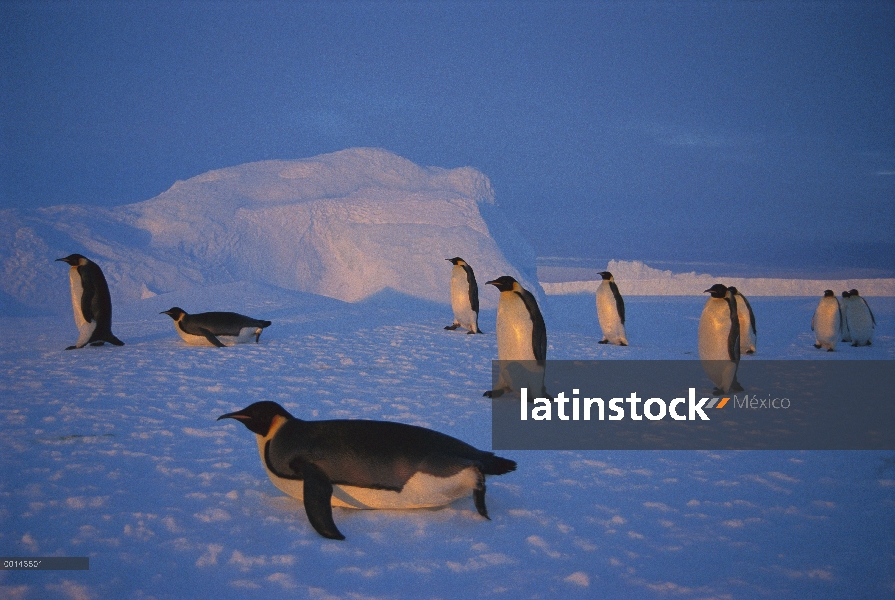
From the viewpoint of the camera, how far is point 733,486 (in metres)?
3.43

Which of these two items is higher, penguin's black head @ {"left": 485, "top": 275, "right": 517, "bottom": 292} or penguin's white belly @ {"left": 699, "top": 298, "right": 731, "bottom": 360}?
penguin's black head @ {"left": 485, "top": 275, "right": 517, "bottom": 292}

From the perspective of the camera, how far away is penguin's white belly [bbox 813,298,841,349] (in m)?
10.1

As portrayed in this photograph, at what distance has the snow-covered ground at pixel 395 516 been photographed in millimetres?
2312

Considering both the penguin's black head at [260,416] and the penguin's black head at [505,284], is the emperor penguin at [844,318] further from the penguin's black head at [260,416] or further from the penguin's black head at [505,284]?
the penguin's black head at [260,416]

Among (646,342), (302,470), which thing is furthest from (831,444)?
(646,342)

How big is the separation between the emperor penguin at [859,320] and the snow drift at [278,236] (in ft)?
26.4

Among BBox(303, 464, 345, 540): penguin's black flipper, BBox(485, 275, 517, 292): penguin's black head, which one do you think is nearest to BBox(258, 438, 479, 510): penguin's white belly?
BBox(303, 464, 345, 540): penguin's black flipper

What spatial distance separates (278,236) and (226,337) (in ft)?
37.9

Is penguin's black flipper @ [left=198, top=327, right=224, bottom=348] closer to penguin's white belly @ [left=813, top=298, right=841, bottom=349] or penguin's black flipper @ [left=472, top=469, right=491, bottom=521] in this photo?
penguin's black flipper @ [left=472, top=469, right=491, bottom=521]

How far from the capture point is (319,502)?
2.63 meters

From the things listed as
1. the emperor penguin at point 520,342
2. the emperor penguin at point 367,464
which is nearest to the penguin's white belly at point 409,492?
the emperor penguin at point 367,464

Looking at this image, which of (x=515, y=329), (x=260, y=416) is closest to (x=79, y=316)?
(x=515, y=329)

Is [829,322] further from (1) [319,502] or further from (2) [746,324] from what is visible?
(1) [319,502]

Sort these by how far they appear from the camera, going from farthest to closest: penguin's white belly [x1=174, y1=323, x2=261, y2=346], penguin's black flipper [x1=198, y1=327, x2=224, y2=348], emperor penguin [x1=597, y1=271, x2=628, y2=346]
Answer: emperor penguin [x1=597, y1=271, x2=628, y2=346] → penguin's white belly [x1=174, y1=323, x2=261, y2=346] → penguin's black flipper [x1=198, y1=327, x2=224, y2=348]
